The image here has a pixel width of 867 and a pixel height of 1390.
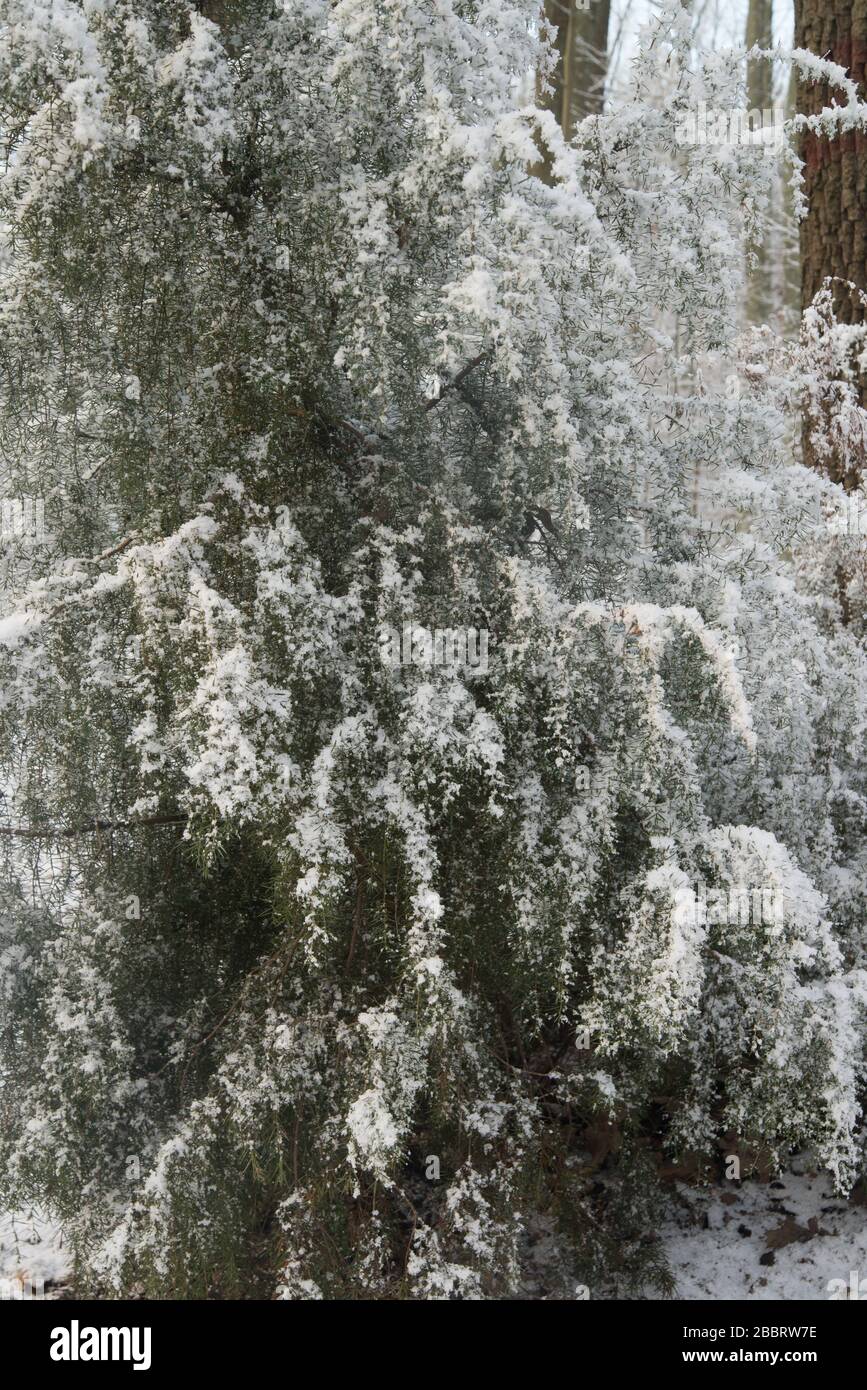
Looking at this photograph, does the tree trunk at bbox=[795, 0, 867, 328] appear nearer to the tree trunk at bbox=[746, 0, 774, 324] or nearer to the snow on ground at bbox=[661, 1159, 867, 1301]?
the snow on ground at bbox=[661, 1159, 867, 1301]

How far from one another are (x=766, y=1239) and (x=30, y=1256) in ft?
7.50

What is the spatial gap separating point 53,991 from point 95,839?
1.36 feet

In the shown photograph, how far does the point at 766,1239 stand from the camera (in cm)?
329

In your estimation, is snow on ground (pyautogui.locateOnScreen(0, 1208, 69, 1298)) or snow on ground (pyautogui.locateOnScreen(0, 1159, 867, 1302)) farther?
snow on ground (pyautogui.locateOnScreen(0, 1208, 69, 1298))

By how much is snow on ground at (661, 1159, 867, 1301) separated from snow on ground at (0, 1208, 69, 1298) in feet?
6.05

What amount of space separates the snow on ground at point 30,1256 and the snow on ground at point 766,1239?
72.6 inches

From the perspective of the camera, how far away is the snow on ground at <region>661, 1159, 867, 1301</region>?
3119mm

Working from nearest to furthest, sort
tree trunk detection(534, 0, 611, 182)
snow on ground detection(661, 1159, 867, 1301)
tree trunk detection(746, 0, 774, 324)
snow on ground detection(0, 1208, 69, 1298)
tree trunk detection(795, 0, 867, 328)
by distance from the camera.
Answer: snow on ground detection(661, 1159, 867, 1301), snow on ground detection(0, 1208, 69, 1298), tree trunk detection(795, 0, 867, 328), tree trunk detection(534, 0, 611, 182), tree trunk detection(746, 0, 774, 324)

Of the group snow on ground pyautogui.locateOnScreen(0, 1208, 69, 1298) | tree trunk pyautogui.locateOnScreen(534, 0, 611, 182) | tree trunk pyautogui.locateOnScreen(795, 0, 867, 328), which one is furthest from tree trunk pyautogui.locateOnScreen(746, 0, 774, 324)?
snow on ground pyautogui.locateOnScreen(0, 1208, 69, 1298)

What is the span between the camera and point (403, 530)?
2779mm

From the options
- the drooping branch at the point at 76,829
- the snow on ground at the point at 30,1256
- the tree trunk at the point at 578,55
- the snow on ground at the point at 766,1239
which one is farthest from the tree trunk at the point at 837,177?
the snow on ground at the point at 30,1256

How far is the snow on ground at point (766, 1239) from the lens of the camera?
312 centimetres

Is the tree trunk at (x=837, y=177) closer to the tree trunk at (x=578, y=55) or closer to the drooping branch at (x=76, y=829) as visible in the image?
the tree trunk at (x=578, y=55)
